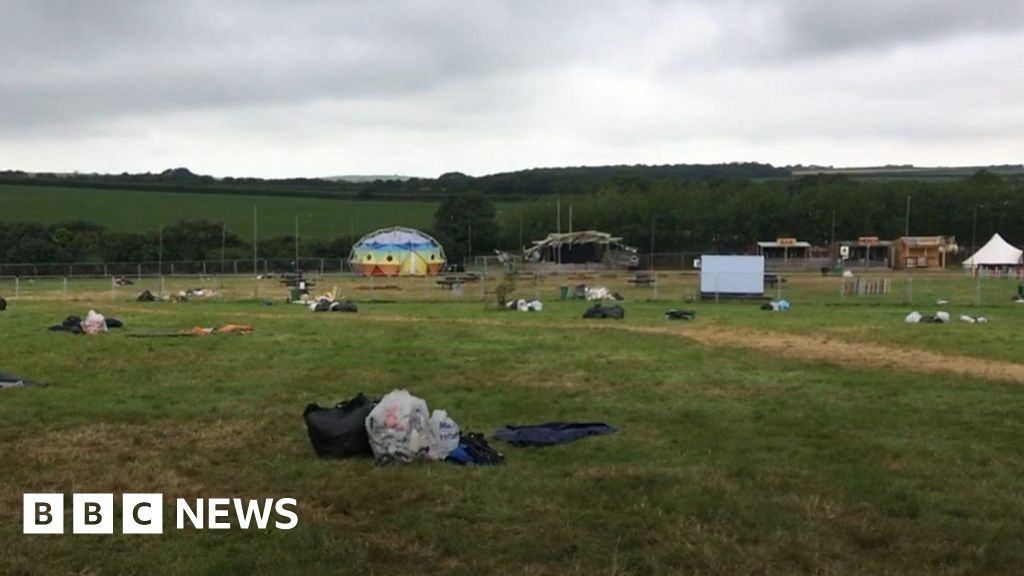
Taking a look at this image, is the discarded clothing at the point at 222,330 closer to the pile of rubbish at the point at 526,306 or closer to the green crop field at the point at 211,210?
the pile of rubbish at the point at 526,306

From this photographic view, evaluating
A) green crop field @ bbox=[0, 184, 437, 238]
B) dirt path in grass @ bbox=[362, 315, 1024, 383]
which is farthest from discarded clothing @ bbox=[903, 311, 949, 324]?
green crop field @ bbox=[0, 184, 437, 238]

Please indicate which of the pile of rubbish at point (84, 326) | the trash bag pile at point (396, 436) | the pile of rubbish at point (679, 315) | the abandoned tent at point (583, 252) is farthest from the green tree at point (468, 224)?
the trash bag pile at point (396, 436)

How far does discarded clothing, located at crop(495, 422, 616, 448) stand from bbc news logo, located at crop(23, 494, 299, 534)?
2.88 metres

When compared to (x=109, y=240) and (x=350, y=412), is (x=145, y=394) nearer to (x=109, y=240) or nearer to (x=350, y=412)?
(x=350, y=412)

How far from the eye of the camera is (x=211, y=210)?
109688mm

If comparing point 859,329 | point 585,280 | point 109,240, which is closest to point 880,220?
point 585,280

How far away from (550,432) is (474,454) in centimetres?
142

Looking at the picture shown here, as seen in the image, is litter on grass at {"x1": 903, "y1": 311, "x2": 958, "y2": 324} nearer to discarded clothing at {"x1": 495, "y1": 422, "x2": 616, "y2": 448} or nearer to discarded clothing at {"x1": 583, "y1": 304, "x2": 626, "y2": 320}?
discarded clothing at {"x1": 583, "y1": 304, "x2": 626, "y2": 320}

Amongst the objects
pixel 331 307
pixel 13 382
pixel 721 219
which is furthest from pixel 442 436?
pixel 721 219

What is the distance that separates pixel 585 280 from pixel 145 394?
45.6 meters

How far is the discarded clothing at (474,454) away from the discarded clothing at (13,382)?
758 centimetres

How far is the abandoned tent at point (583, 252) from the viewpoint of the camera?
255ft

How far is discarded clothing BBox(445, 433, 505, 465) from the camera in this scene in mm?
8617

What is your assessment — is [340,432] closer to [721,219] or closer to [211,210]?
[721,219]
